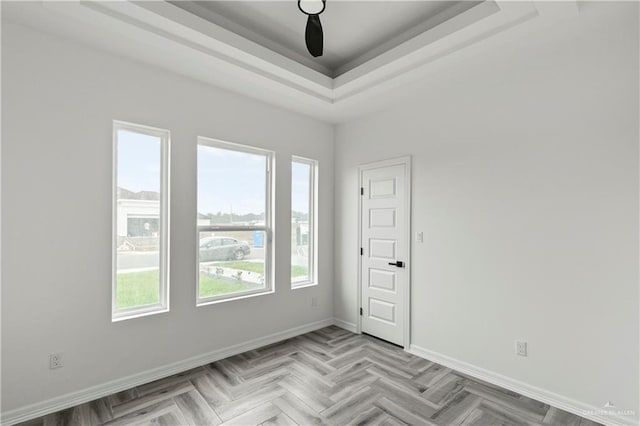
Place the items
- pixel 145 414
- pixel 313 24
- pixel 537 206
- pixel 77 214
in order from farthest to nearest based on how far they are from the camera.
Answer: pixel 537 206 < pixel 77 214 < pixel 145 414 < pixel 313 24

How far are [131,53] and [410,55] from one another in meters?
2.43

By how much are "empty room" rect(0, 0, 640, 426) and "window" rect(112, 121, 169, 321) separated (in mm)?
19

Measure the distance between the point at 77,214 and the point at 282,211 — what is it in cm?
203

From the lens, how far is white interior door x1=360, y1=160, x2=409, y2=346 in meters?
3.59

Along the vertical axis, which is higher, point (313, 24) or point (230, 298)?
point (313, 24)

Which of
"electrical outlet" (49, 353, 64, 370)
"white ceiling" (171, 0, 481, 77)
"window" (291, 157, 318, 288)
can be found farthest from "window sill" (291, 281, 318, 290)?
"white ceiling" (171, 0, 481, 77)

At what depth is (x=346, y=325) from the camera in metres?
4.22

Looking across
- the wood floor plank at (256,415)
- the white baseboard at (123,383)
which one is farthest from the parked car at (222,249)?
the wood floor plank at (256,415)

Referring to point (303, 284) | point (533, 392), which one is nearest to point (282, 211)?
point (303, 284)

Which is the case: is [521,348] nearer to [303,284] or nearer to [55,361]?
[303,284]

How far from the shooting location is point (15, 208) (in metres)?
2.22

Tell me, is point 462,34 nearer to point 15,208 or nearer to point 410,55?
point 410,55

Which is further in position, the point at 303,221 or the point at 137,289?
the point at 303,221

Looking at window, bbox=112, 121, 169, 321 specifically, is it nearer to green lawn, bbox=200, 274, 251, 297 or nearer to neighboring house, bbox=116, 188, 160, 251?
neighboring house, bbox=116, 188, 160, 251
